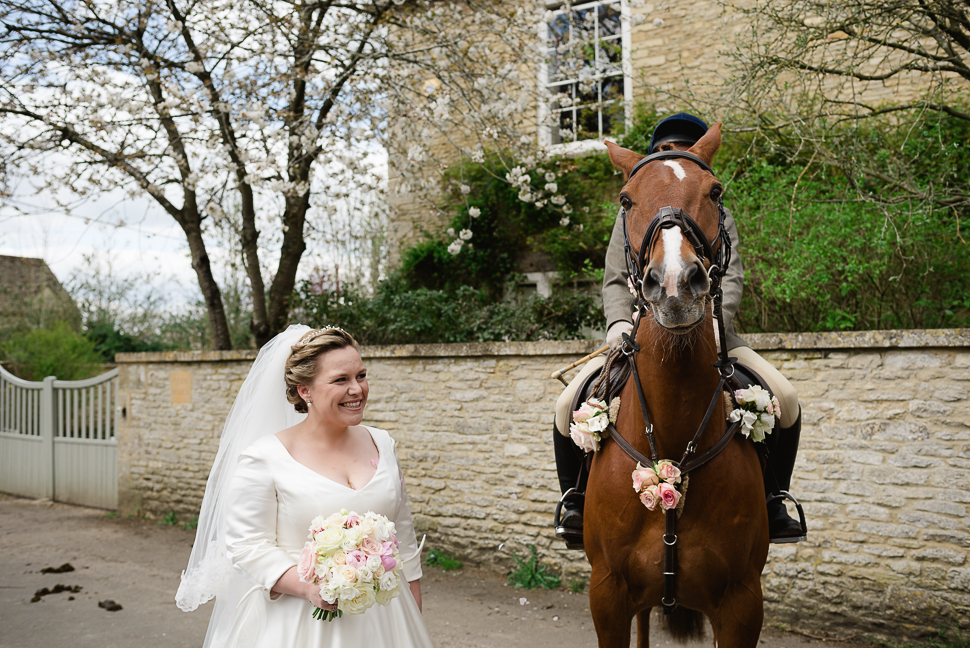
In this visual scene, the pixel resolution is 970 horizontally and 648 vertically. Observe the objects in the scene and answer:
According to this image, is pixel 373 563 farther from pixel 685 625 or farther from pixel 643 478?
pixel 685 625

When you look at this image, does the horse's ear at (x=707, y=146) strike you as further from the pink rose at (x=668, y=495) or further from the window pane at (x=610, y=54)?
the window pane at (x=610, y=54)

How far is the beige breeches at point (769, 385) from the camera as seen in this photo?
11.4 feet

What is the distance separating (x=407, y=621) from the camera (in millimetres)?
2986

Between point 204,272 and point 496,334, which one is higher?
point 204,272

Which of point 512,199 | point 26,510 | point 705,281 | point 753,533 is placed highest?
point 512,199

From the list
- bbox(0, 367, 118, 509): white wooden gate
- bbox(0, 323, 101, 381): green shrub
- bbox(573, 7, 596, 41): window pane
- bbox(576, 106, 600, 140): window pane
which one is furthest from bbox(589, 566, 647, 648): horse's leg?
bbox(0, 323, 101, 381): green shrub

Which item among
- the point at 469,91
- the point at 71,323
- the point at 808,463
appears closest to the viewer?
the point at 808,463

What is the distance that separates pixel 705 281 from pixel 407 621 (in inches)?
75.9

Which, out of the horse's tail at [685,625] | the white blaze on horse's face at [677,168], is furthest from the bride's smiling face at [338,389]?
the horse's tail at [685,625]

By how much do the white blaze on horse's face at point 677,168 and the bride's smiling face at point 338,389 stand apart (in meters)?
1.48

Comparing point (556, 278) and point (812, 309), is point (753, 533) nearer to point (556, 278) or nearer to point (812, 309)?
point (812, 309)

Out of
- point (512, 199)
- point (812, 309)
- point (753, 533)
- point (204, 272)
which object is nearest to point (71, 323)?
point (204, 272)

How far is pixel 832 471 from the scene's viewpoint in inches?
213

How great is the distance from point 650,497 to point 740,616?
2.07 ft
